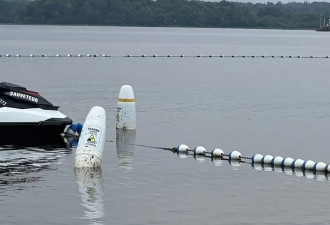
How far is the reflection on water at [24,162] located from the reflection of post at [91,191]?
47.3 inches

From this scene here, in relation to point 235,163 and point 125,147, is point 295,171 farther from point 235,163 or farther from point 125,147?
point 125,147

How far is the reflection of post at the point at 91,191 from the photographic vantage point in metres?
23.1

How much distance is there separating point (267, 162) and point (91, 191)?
6.48m

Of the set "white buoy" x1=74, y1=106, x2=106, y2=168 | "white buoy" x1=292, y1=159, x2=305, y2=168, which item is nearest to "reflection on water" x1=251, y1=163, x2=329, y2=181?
"white buoy" x1=292, y1=159, x2=305, y2=168

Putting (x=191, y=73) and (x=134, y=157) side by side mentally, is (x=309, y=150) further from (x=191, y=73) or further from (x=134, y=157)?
(x=191, y=73)

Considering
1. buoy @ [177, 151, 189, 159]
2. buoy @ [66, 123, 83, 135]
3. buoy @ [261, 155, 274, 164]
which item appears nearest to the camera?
buoy @ [261, 155, 274, 164]

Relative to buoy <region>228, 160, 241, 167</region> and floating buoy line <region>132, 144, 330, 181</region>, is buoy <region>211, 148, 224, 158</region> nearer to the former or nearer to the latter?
floating buoy line <region>132, 144, 330, 181</region>

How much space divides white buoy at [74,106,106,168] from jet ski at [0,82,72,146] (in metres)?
4.62

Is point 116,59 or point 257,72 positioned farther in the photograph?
point 116,59

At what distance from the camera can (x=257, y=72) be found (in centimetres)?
9344

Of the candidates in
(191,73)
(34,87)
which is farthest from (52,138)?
(191,73)

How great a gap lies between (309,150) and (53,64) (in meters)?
66.9

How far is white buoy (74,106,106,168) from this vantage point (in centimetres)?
2745

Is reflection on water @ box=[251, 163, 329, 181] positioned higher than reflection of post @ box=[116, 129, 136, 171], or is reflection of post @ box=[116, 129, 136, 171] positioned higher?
reflection on water @ box=[251, 163, 329, 181]
